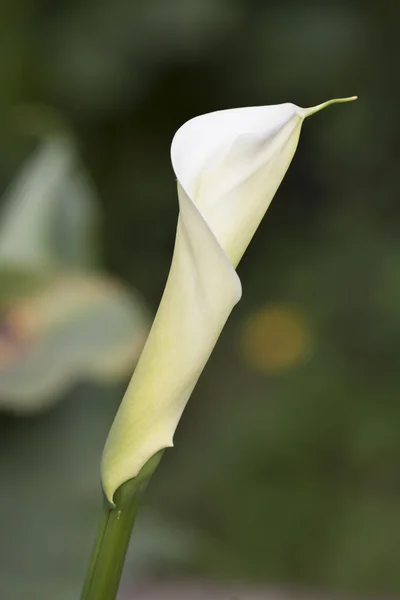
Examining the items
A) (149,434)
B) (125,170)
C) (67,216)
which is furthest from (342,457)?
(149,434)

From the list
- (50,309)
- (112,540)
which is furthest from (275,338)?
(112,540)

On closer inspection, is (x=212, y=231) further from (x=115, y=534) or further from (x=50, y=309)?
(x=50, y=309)

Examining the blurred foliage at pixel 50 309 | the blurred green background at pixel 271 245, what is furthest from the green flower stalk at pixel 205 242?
the blurred green background at pixel 271 245

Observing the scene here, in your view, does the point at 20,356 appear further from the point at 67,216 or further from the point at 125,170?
the point at 125,170

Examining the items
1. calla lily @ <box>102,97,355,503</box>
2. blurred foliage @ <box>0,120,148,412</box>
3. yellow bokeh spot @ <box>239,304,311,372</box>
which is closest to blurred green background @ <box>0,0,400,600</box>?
yellow bokeh spot @ <box>239,304,311,372</box>

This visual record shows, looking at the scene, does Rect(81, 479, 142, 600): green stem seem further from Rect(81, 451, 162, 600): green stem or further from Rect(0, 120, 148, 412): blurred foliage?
Rect(0, 120, 148, 412): blurred foliage

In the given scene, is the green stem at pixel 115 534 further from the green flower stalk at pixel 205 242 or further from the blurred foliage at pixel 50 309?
the blurred foliage at pixel 50 309
